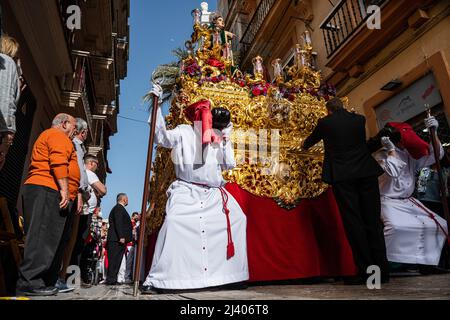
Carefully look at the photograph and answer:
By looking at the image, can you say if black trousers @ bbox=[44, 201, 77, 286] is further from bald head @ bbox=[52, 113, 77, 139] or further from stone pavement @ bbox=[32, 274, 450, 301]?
bald head @ bbox=[52, 113, 77, 139]

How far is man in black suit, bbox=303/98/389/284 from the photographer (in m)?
2.95

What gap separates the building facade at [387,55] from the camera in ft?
19.8

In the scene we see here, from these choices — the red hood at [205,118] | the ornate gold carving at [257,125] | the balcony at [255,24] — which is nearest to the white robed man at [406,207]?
the ornate gold carving at [257,125]

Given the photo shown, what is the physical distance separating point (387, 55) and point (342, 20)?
2324 mm

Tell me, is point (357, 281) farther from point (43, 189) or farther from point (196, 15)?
point (196, 15)

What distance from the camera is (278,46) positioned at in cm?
1233

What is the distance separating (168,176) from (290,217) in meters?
1.54

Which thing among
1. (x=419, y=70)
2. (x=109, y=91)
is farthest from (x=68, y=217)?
(x=109, y=91)

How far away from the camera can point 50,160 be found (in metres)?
2.74

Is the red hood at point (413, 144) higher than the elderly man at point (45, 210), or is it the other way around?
the red hood at point (413, 144)

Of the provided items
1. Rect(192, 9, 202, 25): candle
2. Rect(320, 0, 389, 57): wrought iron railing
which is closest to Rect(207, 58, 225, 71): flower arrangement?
Rect(192, 9, 202, 25): candle

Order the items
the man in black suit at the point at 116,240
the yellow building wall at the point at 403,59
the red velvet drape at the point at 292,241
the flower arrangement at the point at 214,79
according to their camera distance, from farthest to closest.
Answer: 1. the yellow building wall at the point at 403,59
2. the man in black suit at the point at 116,240
3. the flower arrangement at the point at 214,79
4. the red velvet drape at the point at 292,241

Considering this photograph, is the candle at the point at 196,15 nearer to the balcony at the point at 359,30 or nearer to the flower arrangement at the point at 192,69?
the flower arrangement at the point at 192,69
